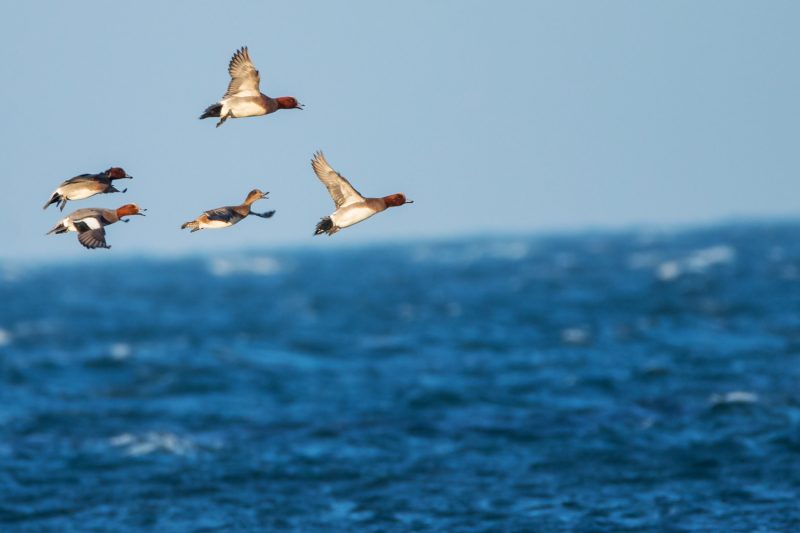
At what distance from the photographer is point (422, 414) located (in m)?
46.9

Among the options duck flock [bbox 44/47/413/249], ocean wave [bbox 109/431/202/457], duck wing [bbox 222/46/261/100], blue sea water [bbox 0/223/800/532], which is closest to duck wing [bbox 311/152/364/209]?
duck flock [bbox 44/47/413/249]

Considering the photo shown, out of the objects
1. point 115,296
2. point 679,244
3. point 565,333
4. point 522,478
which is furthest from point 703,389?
point 679,244

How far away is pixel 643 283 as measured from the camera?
312 ft

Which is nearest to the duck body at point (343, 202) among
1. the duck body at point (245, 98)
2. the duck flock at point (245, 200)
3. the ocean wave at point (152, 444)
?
the duck flock at point (245, 200)

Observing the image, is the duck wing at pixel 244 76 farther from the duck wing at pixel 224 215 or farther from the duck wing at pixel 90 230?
the duck wing at pixel 90 230

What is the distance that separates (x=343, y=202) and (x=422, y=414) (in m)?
30.7

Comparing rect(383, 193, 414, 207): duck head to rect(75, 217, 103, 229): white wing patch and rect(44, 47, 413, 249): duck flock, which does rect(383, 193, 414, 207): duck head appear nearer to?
rect(44, 47, 413, 249): duck flock

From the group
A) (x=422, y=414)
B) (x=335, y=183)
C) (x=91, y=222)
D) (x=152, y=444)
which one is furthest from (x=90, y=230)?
(x=422, y=414)

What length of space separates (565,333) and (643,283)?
1162 inches

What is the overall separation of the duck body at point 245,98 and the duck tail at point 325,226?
158 centimetres

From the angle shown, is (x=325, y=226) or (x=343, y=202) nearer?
(x=325, y=226)

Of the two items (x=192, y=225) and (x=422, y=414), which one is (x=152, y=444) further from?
(x=192, y=225)

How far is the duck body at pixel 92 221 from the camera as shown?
52.0ft

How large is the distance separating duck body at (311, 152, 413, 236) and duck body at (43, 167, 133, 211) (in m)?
2.51
